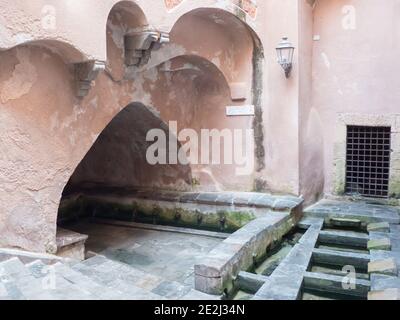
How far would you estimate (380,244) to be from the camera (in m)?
4.65

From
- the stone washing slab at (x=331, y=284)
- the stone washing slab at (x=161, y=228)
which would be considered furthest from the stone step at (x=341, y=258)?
the stone washing slab at (x=161, y=228)

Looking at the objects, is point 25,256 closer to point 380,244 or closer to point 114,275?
point 114,275

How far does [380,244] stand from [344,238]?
0.61 meters

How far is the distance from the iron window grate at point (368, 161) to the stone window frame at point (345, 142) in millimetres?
89

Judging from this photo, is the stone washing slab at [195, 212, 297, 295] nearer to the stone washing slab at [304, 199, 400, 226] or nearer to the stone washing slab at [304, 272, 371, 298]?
the stone washing slab at [304, 199, 400, 226]

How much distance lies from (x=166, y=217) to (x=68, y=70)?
351 centimetres

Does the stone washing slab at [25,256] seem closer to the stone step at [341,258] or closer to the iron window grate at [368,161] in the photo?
the stone step at [341,258]

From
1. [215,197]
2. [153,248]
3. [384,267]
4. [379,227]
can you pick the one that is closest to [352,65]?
[379,227]

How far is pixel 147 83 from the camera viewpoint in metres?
5.72

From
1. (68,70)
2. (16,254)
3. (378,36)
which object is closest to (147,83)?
(68,70)

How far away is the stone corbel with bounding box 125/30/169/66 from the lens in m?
4.31
